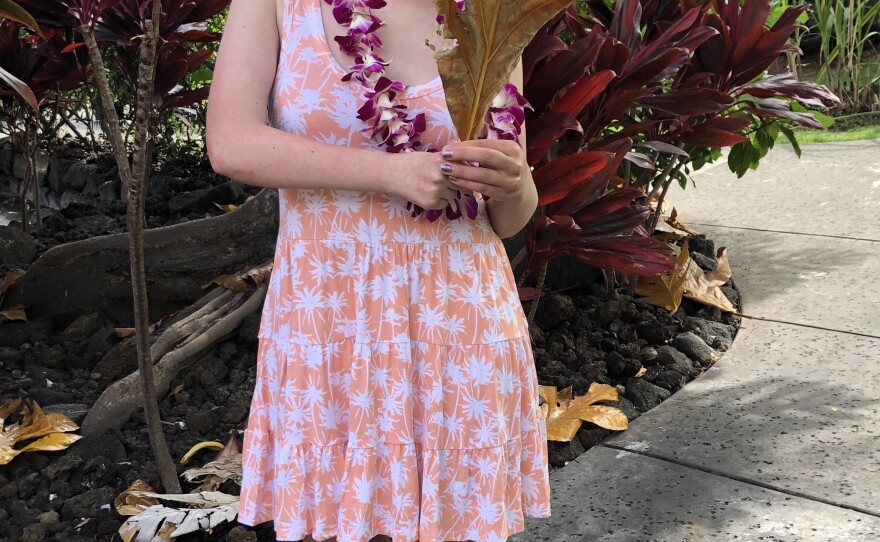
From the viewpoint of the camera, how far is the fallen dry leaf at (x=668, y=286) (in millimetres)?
3816

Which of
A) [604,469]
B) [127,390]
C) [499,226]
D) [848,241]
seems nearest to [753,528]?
[604,469]

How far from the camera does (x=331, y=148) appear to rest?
1.52 metres

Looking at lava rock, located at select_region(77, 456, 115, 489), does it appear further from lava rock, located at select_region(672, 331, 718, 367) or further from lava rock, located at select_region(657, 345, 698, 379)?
lava rock, located at select_region(672, 331, 718, 367)

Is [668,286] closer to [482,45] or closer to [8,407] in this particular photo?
[8,407]

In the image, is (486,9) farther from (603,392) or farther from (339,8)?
(603,392)

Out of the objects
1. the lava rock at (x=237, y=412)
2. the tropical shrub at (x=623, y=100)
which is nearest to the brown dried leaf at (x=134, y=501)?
the lava rock at (x=237, y=412)

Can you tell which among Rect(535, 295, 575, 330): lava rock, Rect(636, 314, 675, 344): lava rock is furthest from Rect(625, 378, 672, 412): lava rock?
Rect(535, 295, 575, 330): lava rock

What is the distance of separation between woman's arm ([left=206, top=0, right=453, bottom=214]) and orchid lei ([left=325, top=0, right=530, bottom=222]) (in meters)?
0.07

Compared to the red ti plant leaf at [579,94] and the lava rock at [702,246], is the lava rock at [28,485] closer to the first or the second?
the red ti plant leaf at [579,94]

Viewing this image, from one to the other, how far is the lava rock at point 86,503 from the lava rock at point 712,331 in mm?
2294

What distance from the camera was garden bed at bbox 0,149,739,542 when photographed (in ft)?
8.18

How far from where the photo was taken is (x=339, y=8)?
1566 mm

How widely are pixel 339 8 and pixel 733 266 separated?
3.34 metres

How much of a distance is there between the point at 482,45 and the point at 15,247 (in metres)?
3.67
